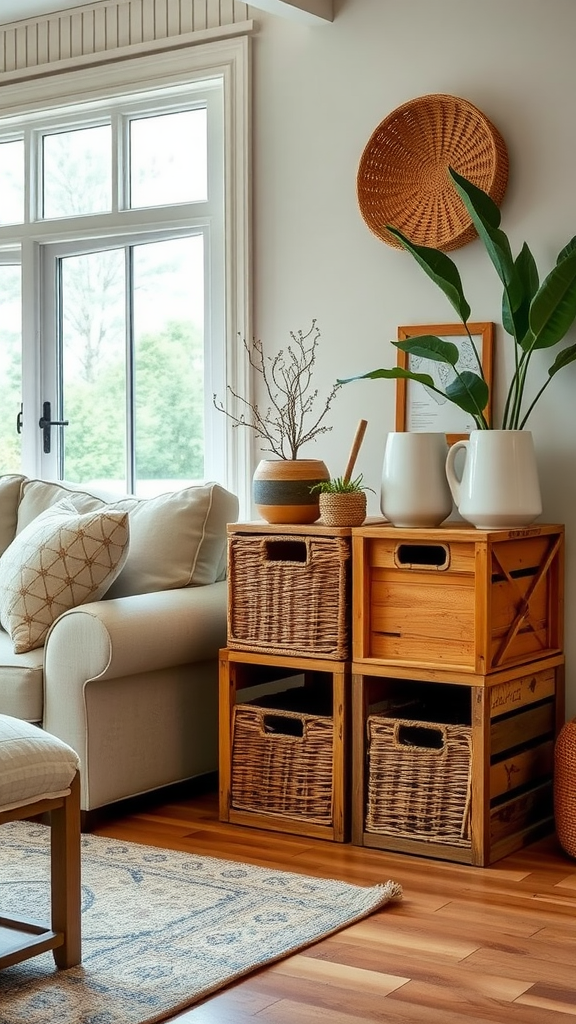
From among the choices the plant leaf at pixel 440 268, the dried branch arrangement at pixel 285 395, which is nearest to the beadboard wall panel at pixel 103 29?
the dried branch arrangement at pixel 285 395

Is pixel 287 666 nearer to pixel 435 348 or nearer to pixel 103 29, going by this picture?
pixel 435 348

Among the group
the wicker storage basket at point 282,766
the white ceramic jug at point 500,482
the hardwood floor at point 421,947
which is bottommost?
the hardwood floor at point 421,947

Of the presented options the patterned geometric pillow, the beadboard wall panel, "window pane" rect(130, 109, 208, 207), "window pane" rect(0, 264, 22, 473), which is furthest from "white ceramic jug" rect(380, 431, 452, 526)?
"window pane" rect(0, 264, 22, 473)

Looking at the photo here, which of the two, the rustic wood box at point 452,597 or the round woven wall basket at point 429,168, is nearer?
the rustic wood box at point 452,597

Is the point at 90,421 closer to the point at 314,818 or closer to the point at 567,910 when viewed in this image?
the point at 314,818

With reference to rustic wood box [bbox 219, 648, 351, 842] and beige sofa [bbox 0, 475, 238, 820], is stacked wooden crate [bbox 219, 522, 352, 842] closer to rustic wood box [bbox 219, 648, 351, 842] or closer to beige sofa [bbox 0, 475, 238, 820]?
rustic wood box [bbox 219, 648, 351, 842]

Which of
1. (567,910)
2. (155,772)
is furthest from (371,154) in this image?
(567,910)

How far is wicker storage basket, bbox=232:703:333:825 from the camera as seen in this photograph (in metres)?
3.39

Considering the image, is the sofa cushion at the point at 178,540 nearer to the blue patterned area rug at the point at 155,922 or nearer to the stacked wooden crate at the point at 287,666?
the stacked wooden crate at the point at 287,666

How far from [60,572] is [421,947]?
1512mm

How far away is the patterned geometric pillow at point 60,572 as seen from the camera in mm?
3508

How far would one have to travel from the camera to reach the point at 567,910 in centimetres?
280

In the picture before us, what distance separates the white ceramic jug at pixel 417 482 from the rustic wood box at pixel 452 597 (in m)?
0.07

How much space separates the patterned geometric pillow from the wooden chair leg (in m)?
1.11
